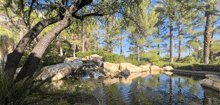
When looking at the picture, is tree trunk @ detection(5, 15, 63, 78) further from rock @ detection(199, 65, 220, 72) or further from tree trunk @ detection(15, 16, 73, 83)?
rock @ detection(199, 65, 220, 72)

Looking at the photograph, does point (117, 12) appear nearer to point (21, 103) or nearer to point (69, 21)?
A: point (69, 21)

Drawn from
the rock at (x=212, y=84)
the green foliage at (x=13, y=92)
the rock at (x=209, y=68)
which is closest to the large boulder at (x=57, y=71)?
the green foliage at (x=13, y=92)

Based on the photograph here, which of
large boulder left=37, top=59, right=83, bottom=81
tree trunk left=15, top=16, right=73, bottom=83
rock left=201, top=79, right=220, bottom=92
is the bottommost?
rock left=201, top=79, right=220, bottom=92

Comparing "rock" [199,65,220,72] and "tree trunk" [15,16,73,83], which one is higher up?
"tree trunk" [15,16,73,83]

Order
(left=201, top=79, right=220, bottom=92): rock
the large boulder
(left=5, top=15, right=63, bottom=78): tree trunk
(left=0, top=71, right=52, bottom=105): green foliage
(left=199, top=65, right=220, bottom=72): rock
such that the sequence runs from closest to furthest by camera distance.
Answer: (left=0, top=71, right=52, bottom=105): green foliage < (left=5, top=15, right=63, bottom=78): tree trunk < (left=201, top=79, right=220, bottom=92): rock < the large boulder < (left=199, top=65, right=220, bottom=72): rock

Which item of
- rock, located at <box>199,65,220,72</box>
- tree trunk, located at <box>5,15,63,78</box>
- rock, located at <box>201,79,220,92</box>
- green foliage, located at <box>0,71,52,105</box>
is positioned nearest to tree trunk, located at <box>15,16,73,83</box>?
tree trunk, located at <box>5,15,63,78</box>

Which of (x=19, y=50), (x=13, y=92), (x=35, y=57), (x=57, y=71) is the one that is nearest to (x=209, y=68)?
(x=57, y=71)

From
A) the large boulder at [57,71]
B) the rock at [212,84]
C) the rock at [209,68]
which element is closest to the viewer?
the rock at [212,84]

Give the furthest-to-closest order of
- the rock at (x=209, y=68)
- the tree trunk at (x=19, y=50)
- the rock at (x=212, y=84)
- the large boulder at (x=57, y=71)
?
the rock at (x=209, y=68) < the large boulder at (x=57, y=71) < the rock at (x=212, y=84) < the tree trunk at (x=19, y=50)

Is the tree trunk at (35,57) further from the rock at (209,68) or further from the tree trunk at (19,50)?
the rock at (209,68)

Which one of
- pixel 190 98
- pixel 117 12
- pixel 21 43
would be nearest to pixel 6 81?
pixel 21 43

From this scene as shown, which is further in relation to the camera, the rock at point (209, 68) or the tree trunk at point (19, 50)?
the rock at point (209, 68)

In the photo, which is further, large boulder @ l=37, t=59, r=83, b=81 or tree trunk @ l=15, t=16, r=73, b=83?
large boulder @ l=37, t=59, r=83, b=81

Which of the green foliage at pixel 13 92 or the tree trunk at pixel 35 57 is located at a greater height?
the tree trunk at pixel 35 57
